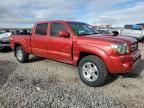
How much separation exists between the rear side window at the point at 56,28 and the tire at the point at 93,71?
53.9 inches

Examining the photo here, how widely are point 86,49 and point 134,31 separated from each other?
13.9 metres

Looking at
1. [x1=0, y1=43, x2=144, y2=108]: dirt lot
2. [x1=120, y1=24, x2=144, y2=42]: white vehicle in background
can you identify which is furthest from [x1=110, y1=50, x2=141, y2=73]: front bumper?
[x1=120, y1=24, x2=144, y2=42]: white vehicle in background

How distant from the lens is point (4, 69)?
6754 millimetres

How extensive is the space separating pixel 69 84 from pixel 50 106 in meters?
1.38

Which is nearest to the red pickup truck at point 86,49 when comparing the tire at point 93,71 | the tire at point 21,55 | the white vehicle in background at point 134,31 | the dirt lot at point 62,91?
the tire at point 93,71

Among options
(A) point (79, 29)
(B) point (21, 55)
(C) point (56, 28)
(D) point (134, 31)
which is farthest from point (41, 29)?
(D) point (134, 31)

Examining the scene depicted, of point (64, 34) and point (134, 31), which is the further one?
point (134, 31)

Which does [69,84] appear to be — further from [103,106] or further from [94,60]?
[103,106]

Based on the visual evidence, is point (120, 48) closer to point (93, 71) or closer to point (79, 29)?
point (93, 71)

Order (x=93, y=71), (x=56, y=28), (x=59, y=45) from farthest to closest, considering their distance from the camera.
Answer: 1. (x=56, y=28)
2. (x=59, y=45)
3. (x=93, y=71)

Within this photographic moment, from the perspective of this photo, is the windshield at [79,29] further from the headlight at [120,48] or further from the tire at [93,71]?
the headlight at [120,48]

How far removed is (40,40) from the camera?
653cm

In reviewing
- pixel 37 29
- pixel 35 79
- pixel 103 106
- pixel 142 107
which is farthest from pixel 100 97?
pixel 37 29

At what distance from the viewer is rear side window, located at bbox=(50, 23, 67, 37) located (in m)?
5.82
